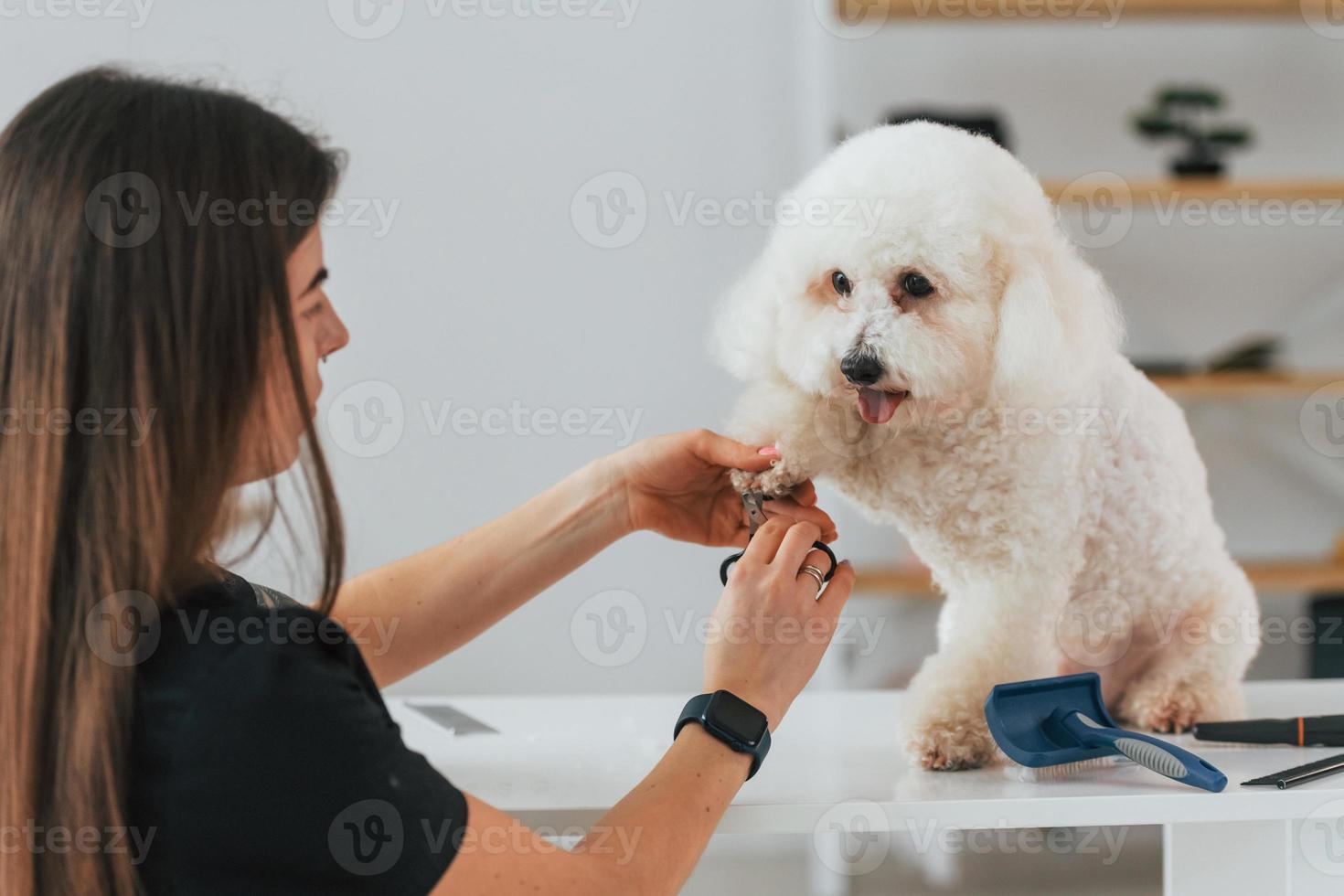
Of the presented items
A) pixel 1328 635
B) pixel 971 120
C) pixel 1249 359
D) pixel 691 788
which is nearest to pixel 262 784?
pixel 691 788

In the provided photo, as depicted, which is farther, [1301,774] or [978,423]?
[978,423]

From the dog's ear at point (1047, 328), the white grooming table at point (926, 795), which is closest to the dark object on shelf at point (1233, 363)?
the white grooming table at point (926, 795)

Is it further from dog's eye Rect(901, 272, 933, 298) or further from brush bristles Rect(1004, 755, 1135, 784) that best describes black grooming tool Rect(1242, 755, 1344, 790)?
dog's eye Rect(901, 272, 933, 298)

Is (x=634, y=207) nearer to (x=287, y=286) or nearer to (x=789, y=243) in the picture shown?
(x=789, y=243)

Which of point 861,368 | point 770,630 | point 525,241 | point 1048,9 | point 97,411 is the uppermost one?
point 1048,9

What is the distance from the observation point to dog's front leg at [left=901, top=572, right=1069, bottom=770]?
928 millimetres

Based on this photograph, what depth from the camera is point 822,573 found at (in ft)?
2.84

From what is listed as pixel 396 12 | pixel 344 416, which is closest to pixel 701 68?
pixel 396 12

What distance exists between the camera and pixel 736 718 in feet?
2.52

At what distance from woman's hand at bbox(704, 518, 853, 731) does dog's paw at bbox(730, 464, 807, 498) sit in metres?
0.09

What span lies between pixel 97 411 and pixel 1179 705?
3.04 ft

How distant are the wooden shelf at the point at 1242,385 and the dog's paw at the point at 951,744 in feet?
5.40

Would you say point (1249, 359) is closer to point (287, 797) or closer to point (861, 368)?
point (861, 368)

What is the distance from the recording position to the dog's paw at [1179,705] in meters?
1.03
